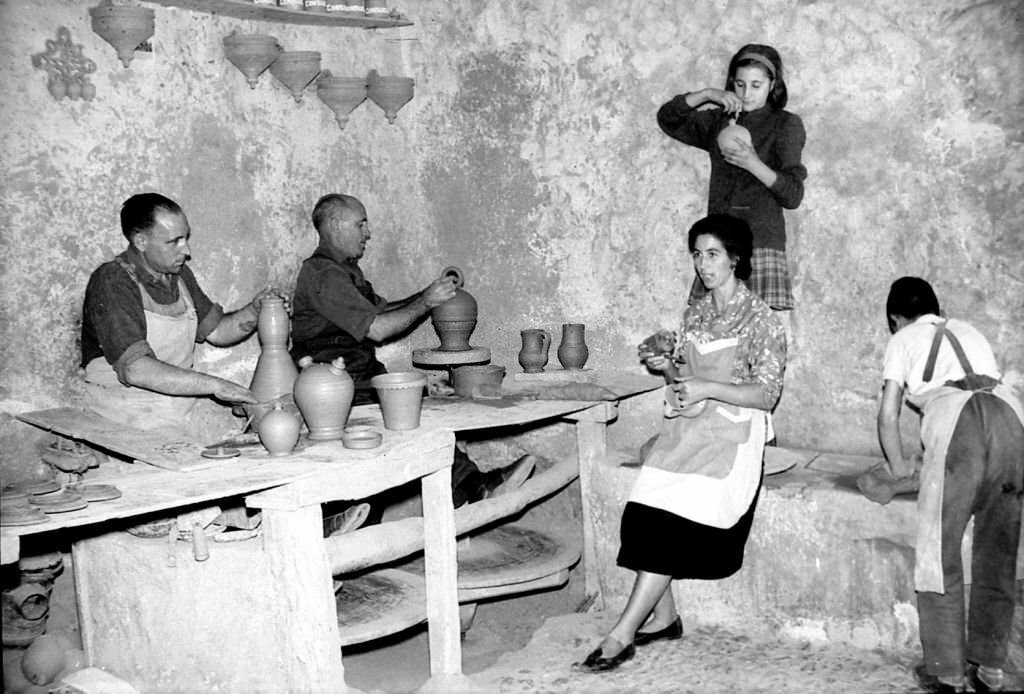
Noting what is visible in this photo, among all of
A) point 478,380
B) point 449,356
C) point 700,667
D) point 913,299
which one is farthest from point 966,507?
point 449,356

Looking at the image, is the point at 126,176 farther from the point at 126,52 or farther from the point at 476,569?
the point at 476,569

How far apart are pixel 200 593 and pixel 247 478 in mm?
632

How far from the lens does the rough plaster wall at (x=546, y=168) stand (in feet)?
14.9

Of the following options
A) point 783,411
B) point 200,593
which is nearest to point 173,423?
point 200,593

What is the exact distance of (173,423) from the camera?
14.6 feet

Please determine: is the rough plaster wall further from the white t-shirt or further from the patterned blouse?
the patterned blouse

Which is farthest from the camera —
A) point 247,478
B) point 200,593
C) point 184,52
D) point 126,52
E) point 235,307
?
point 235,307

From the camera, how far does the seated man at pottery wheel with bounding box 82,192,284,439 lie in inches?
165

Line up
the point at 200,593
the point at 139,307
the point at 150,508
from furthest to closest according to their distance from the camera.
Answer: the point at 139,307 → the point at 200,593 → the point at 150,508

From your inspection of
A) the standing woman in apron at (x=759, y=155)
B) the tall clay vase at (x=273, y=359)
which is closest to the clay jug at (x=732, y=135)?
the standing woman in apron at (x=759, y=155)

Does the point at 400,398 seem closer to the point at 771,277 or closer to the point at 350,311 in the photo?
the point at 350,311

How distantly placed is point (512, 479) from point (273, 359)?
1730 mm

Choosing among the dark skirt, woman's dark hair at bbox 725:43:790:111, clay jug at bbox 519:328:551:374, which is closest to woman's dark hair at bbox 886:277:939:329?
the dark skirt

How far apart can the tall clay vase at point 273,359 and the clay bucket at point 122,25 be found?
148 centimetres
